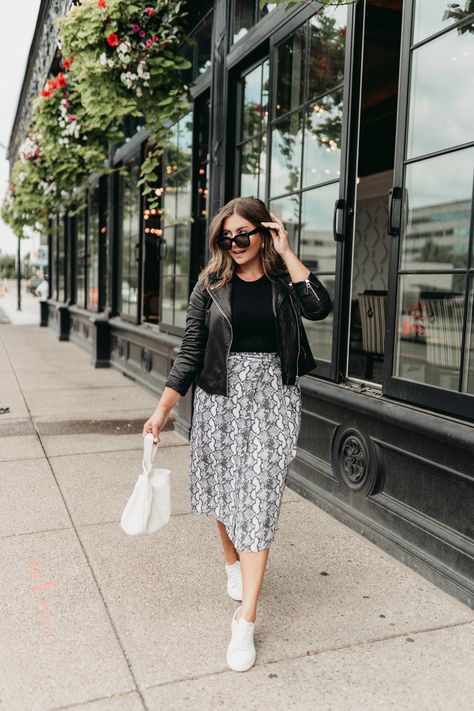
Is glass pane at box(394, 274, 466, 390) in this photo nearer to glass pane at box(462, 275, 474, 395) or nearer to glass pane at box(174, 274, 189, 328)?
glass pane at box(462, 275, 474, 395)

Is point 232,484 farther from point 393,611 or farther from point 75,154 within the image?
point 75,154

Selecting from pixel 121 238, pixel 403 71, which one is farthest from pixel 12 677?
pixel 121 238

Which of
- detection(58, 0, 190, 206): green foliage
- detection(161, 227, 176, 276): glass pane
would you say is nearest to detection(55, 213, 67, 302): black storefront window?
detection(161, 227, 176, 276): glass pane

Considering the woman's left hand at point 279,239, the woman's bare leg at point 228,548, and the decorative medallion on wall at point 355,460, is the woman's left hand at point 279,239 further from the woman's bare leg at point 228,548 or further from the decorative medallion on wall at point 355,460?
the decorative medallion on wall at point 355,460

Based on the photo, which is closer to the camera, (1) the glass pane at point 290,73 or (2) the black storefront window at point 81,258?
(1) the glass pane at point 290,73

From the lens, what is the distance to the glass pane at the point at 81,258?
13.7 meters

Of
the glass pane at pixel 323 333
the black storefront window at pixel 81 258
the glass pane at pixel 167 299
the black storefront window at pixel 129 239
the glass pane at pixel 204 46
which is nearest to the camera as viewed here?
the glass pane at pixel 323 333

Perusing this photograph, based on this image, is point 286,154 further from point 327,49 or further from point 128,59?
point 128,59

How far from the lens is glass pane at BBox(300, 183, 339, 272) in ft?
14.5

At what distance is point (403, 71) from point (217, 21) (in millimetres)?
3005

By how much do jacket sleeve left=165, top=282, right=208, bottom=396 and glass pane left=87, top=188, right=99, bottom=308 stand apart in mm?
9584

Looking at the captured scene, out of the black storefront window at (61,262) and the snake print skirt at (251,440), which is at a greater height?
the black storefront window at (61,262)

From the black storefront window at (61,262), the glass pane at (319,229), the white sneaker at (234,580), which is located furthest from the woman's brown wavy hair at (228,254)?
the black storefront window at (61,262)

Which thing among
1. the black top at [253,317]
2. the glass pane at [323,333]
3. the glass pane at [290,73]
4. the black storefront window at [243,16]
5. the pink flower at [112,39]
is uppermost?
the black storefront window at [243,16]
